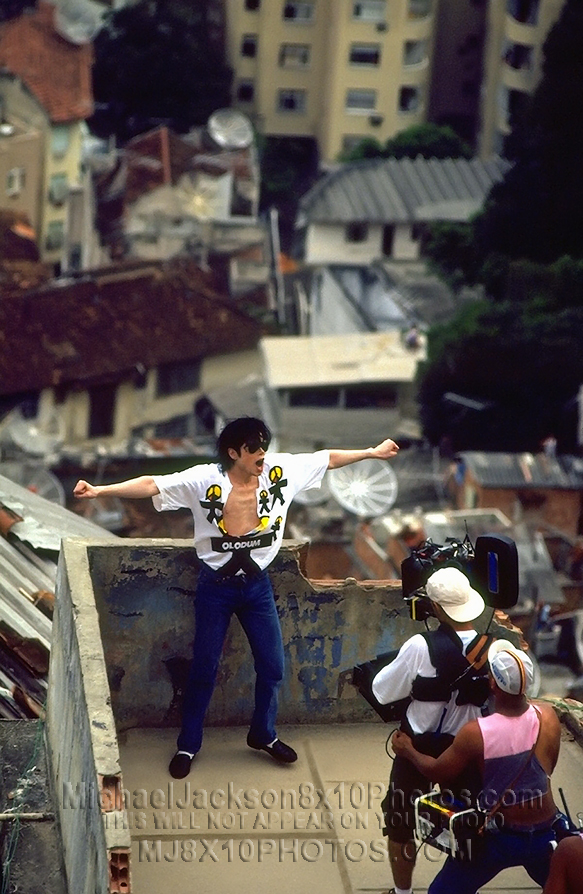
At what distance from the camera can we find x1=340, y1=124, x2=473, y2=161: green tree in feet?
209

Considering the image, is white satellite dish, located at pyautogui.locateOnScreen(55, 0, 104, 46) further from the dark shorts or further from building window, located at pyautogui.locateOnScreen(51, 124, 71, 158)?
the dark shorts

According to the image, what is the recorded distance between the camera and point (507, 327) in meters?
45.0

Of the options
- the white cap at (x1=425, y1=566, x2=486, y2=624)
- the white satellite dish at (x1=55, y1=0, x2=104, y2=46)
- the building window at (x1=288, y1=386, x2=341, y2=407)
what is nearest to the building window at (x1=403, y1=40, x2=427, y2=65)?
the white satellite dish at (x1=55, y1=0, x2=104, y2=46)

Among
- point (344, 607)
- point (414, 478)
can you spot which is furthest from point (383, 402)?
point (344, 607)

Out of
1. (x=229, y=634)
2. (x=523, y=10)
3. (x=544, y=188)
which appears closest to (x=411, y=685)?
(x=229, y=634)

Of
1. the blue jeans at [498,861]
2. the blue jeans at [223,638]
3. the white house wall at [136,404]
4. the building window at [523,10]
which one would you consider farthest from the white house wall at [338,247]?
the blue jeans at [498,861]

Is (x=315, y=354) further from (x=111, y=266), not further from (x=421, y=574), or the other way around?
(x=421, y=574)

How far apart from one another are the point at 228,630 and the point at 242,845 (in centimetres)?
139

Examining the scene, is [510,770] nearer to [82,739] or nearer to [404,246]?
A: [82,739]

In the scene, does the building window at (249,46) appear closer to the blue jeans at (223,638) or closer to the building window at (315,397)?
the building window at (315,397)

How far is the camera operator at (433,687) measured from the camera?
7.42 metres

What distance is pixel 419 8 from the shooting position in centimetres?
6378

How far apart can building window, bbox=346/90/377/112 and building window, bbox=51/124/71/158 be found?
512 inches

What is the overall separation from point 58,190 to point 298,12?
1429 cm
